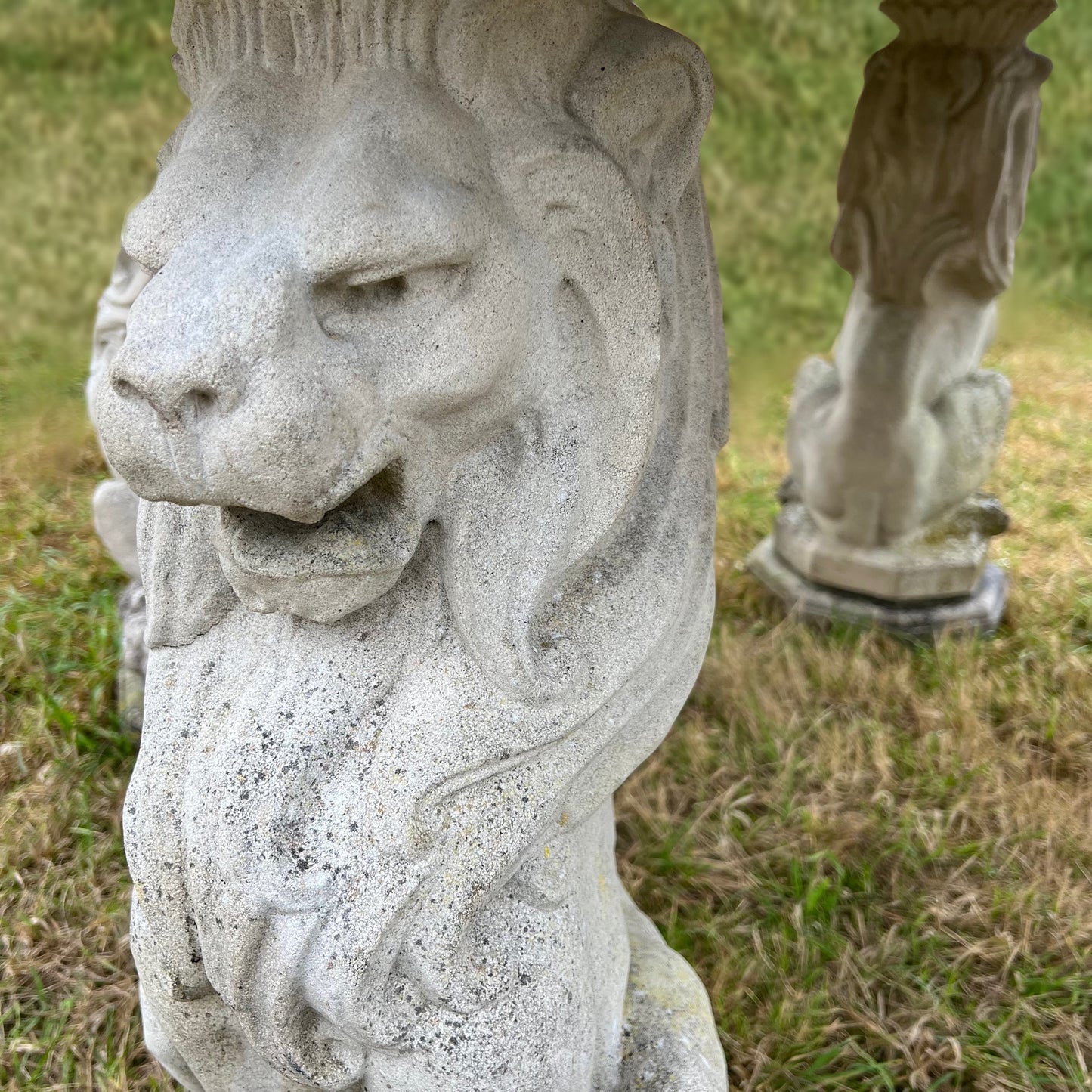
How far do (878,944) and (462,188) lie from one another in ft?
3.89

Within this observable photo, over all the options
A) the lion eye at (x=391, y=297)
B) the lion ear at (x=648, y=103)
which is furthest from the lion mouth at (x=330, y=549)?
the lion ear at (x=648, y=103)

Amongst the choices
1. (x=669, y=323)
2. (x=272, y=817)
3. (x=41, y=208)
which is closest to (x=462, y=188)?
(x=669, y=323)

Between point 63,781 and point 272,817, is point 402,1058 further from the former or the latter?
point 63,781

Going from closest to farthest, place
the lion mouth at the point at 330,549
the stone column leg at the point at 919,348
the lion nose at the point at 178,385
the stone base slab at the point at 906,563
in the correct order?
the lion nose at the point at 178,385 → the lion mouth at the point at 330,549 → the stone column leg at the point at 919,348 → the stone base slab at the point at 906,563

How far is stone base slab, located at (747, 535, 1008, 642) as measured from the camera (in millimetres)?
2219

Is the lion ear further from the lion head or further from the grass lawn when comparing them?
the grass lawn

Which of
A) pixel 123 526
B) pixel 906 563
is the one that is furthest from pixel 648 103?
pixel 906 563

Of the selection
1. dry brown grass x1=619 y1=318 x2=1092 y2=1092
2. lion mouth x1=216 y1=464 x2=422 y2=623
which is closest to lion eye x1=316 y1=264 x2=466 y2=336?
lion mouth x1=216 y1=464 x2=422 y2=623

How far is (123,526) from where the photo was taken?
74.5 inches

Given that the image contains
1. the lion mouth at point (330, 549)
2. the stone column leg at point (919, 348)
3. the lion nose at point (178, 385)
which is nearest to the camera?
the lion nose at point (178, 385)

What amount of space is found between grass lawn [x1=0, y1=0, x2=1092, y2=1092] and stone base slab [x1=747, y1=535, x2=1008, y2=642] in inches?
2.0

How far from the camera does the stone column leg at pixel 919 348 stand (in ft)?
5.59

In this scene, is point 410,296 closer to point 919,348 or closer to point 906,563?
point 919,348

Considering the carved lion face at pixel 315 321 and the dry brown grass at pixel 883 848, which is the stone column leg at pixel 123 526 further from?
the carved lion face at pixel 315 321
